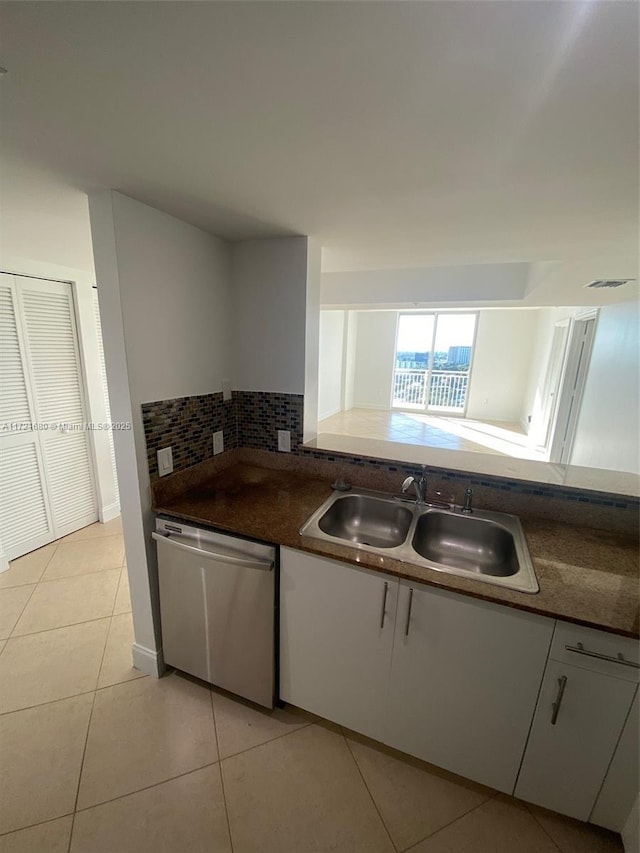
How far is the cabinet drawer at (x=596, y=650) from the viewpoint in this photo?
1.01 meters

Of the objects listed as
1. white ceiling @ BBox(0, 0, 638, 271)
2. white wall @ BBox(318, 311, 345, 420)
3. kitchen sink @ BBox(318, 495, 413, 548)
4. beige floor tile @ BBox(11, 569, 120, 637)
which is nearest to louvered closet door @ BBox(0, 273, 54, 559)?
beige floor tile @ BBox(11, 569, 120, 637)

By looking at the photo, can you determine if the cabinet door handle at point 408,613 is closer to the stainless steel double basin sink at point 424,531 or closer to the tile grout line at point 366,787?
the stainless steel double basin sink at point 424,531

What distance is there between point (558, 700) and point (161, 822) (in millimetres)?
1412

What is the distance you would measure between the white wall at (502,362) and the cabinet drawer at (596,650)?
7037 millimetres

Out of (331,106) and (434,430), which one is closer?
(331,106)

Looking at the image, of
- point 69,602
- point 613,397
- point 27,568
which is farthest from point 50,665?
point 613,397

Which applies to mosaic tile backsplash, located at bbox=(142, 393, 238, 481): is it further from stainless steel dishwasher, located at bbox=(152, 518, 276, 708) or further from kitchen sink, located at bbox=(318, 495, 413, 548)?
kitchen sink, located at bbox=(318, 495, 413, 548)

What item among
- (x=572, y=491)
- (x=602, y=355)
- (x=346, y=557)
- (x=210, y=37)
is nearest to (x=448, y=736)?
(x=346, y=557)

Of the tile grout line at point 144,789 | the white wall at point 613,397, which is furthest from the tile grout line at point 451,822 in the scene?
the white wall at point 613,397

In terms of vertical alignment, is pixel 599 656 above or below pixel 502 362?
below

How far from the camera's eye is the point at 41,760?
4.46 feet

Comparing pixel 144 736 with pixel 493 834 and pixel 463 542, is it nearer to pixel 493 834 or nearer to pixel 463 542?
pixel 493 834

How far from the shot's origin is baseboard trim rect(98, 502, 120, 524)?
3.08 metres

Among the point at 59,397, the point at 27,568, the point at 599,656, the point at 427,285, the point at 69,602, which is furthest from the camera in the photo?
the point at 427,285
